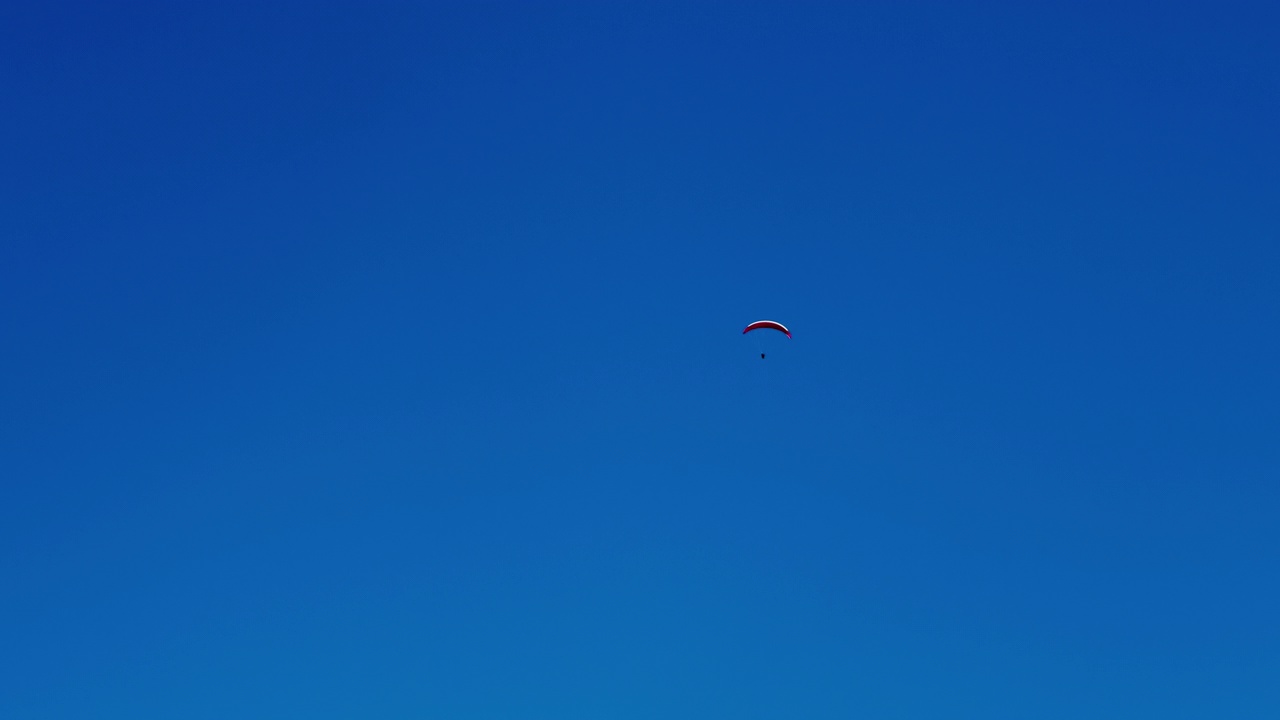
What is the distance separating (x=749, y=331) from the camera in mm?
145375
